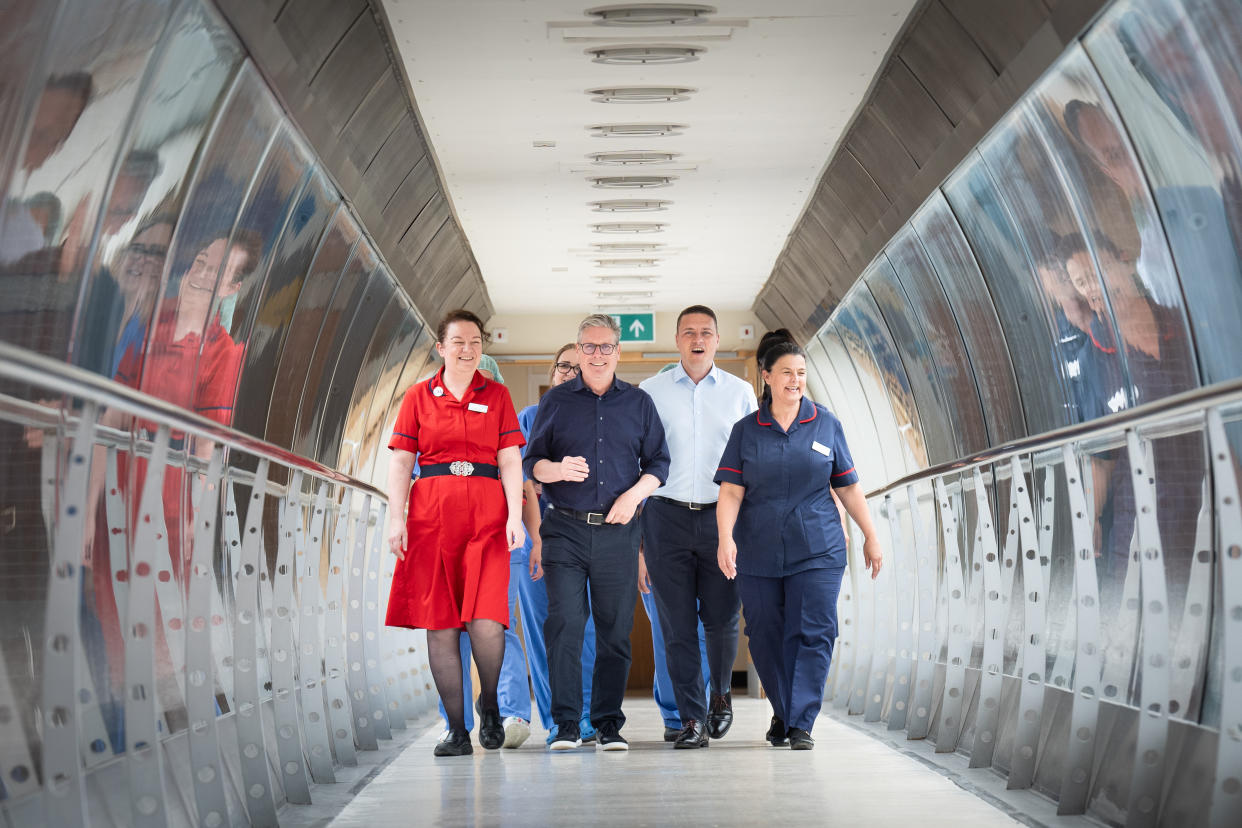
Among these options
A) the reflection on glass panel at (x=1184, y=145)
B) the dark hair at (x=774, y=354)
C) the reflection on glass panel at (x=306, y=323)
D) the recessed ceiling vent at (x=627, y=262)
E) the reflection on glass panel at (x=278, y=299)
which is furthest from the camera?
the recessed ceiling vent at (x=627, y=262)

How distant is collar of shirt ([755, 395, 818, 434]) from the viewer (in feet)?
19.1

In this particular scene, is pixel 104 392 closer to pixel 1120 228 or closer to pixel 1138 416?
pixel 1138 416

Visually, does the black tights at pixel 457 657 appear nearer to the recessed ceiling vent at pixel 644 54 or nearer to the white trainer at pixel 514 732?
the white trainer at pixel 514 732

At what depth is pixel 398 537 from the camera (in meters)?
5.39

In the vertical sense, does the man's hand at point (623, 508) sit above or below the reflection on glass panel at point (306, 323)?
below

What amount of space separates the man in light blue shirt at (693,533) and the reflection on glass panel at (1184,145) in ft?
6.54

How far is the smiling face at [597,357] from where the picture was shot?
232 inches

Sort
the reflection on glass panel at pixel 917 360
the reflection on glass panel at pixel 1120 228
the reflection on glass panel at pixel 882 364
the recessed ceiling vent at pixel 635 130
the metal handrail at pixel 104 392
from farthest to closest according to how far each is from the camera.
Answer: the reflection on glass panel at pixel 882 364 → the reflection on glass panel at pixel 917 360 → the recessed ceiling vent at pixel 635 130 → the reflection on glass panel at pixel 1120 228 → the metal handrail at pixel 104 392

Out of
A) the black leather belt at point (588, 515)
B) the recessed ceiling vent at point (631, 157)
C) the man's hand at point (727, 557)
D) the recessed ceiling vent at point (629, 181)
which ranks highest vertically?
the recessed ceiling vent at point (629, 181)

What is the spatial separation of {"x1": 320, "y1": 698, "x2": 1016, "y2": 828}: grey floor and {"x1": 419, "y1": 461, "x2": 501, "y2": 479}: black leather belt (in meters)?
1.16

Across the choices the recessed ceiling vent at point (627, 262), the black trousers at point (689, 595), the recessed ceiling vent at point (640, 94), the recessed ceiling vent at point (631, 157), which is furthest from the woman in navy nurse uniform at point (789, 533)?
the recessed ceiling vent at point (627, 262)

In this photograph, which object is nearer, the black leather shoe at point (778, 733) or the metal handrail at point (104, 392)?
the metal handrail at point (104, 392)

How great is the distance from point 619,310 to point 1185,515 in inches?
400

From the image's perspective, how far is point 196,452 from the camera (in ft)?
19.1
